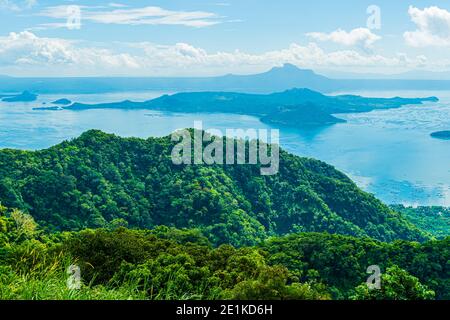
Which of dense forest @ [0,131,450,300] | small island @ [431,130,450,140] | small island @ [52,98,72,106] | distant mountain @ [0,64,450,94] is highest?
distant mountain @ [0,64,450,94]

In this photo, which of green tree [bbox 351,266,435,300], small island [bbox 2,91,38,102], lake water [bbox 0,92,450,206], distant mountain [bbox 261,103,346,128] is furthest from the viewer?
distant mountain [bbox 261,103,346,128]

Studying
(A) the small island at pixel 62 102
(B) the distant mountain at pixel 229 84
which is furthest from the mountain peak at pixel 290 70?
(A) the small island at pixel 62 102

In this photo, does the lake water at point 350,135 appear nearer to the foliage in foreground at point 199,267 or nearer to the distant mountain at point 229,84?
the distant mountain at point 229,84

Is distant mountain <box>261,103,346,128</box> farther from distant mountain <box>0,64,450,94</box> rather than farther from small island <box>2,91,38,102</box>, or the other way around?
small island <box>2,91,38,102</box>

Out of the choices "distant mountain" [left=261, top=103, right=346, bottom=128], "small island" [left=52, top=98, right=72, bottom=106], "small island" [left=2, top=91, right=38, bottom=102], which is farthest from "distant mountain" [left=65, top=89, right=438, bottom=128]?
"small island" [left=2, top=91, right=38, bottom=102]

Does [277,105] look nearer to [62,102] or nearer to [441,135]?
[441,135]

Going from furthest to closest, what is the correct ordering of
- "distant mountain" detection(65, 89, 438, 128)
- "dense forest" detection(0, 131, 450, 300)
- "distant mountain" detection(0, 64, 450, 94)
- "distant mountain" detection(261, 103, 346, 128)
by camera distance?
"distant mountain" detection(65, 89, 438, 128), "distant mountain" detection(261, 103, 346, 128), "distant mountain" detection(0, 64, 450, 94), "dense forest" detection(0, 131, 450, 300)
